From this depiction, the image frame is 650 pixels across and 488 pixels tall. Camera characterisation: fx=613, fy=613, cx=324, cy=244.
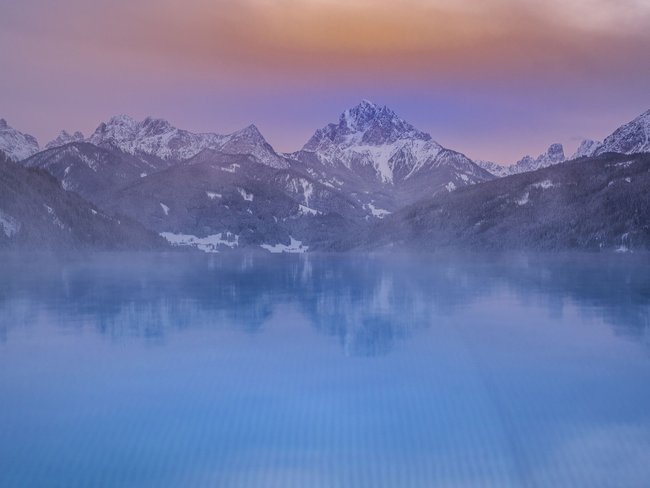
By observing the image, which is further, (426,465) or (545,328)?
(545,328)

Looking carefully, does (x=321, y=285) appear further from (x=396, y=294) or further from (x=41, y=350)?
(x=41, y=350)

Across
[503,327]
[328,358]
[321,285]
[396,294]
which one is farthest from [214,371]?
[321,285]

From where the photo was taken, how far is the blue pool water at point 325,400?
19.2 m

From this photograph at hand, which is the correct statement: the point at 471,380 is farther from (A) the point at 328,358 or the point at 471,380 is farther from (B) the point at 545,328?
(B) the point at 545,328

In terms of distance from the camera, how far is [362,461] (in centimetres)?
1975

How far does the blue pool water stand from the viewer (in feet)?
63.2

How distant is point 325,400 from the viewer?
1046 inches

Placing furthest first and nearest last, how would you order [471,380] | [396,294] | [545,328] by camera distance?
[396,294] < [545,328] < [471,380]

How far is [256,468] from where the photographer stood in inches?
765

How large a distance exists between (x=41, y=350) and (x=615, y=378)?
3417cm

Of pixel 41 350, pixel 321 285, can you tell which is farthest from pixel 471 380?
pixel 321 285

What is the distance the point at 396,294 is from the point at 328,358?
45.2 metres

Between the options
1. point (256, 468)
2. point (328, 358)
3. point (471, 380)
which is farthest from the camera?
point (328, 358)

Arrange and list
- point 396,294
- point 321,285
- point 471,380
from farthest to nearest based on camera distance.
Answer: point 321,285, point 396,294, point 471,380
